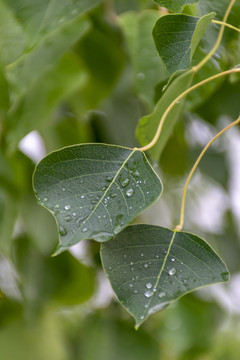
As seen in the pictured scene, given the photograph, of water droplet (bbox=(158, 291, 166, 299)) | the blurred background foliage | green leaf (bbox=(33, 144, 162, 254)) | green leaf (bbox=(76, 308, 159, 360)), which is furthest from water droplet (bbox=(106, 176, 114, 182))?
green leaf (bbox=(76, 308, 159, 360))

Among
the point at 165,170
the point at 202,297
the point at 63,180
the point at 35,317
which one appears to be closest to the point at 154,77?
the point at 63,180

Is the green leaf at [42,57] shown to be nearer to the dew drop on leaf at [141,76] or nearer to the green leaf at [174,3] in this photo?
the dew drop on leaf at [141,76]

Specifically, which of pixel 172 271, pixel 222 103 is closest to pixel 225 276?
pixel 172 271

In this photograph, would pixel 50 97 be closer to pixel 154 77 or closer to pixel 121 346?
pixel 154 77

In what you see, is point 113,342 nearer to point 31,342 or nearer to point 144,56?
point 31,342

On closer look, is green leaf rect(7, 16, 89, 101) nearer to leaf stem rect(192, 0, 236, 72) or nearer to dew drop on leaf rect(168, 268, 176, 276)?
leaf stem rect(192, 0, 236, 72)

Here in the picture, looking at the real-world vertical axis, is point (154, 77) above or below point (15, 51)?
below
